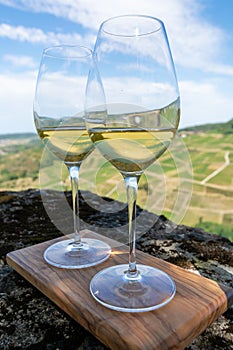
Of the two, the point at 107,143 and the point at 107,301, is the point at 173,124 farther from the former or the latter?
the point at 107,301

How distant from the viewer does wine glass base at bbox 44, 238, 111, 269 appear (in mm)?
729

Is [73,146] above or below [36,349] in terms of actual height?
above

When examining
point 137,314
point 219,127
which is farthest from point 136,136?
point 219,127

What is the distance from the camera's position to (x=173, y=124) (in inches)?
21.0

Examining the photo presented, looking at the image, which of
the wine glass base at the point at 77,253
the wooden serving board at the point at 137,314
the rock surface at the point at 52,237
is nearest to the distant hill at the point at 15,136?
the rock surface at the point at 52,237

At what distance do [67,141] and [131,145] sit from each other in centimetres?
25

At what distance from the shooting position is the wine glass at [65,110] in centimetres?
71

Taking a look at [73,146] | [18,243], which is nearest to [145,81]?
[73,146]

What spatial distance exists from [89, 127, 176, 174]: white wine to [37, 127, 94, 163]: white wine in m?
0.14

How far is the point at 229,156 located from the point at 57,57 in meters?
6.14

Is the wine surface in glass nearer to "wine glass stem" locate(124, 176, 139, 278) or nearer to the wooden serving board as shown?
"wine glass stem" locate(124, 176, 139, 278)

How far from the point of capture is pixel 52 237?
0.93 m

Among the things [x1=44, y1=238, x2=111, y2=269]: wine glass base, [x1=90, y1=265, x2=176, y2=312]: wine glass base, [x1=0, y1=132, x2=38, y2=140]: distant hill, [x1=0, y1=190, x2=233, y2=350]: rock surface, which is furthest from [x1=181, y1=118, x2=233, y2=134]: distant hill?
[x1=90, y1=265, x2=176, y2=312]: wine glass base

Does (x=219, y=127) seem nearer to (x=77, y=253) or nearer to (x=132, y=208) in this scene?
(x=77, y=253)
